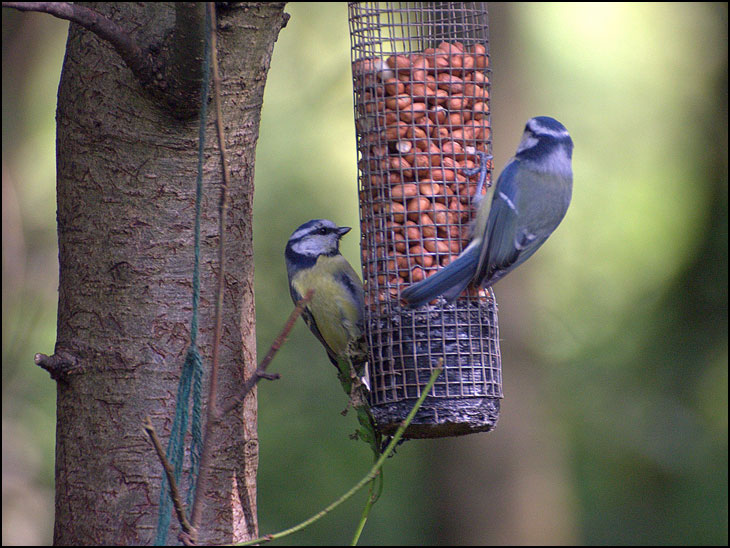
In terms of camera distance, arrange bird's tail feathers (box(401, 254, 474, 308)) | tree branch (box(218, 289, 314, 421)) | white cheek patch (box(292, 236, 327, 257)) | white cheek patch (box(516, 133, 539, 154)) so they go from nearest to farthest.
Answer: tree branch (box(218, 289, 314, 421))
bird's tail feathers (box(401, 254, 474, 308))
white cheek patch (box(516, 133, 539, 154))
white cheek patch (box(292, 236, 327, 257))

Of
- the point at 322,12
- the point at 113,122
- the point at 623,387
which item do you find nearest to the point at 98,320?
the point at 113,122

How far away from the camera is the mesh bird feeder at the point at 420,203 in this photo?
2.32 metres

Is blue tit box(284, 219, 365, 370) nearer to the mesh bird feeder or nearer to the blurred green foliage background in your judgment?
the mesh bird feeder

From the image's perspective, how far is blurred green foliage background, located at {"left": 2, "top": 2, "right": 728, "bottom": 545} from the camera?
204 inches

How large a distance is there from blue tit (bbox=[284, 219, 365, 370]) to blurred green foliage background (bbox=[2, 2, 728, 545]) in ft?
7.35

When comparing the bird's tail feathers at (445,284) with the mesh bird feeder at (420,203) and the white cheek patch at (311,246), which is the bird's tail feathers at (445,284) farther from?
the white cheek patch at (311,246)

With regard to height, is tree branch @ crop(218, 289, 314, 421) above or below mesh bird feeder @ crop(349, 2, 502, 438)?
below

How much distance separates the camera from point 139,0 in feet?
6.25

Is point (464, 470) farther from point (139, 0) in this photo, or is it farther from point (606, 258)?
point (139, 0)

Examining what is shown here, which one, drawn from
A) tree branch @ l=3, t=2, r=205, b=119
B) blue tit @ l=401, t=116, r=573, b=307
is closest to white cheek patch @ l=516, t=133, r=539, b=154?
blue tit @ l=401, t=116, r=573, b=307

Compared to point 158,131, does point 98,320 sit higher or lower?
lower

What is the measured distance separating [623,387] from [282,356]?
2831mm

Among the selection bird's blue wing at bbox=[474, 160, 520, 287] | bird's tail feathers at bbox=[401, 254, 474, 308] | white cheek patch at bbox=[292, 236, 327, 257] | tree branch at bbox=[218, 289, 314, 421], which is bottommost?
tree branch at bbox=[218, 289, 314, 421]

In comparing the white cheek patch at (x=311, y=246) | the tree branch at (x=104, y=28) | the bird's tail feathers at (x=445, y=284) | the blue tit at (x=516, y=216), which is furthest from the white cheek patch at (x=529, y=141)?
the tree branch at (x=104, y=28)
